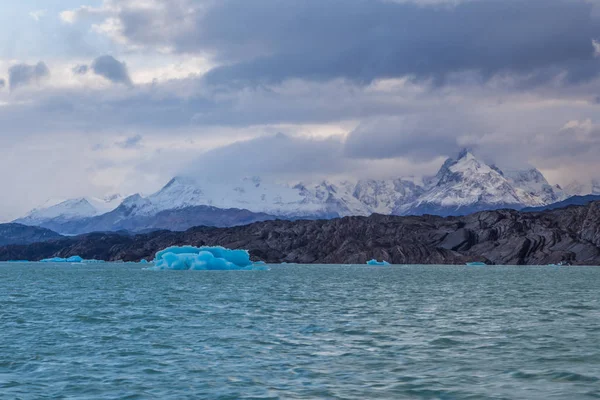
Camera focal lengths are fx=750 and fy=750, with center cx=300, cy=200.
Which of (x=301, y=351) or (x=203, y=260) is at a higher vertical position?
(x=203, y=260)

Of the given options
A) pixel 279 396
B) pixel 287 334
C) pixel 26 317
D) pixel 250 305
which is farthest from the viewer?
pixel 250 305

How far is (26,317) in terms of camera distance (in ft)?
162

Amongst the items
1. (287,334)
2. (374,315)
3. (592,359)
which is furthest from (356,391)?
(374,315)

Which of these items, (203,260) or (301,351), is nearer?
(301,351)

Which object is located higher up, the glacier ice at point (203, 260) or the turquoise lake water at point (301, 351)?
the glacier ice at point (203, 260)

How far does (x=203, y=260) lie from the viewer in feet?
477

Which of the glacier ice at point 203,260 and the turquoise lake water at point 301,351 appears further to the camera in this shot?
the glacier ice at point 203,260

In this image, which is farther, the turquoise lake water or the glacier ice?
the glacier ice

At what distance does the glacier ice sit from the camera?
14575 cm

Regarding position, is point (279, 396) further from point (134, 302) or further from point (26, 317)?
point (134, 302)

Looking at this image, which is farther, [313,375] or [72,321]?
[72,321]

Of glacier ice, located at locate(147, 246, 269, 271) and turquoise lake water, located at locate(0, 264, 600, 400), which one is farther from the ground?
glacier ice, located at locate(147, 246, 269, 271)

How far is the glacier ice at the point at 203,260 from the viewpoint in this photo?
478 ft

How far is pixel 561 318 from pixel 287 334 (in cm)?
1922
